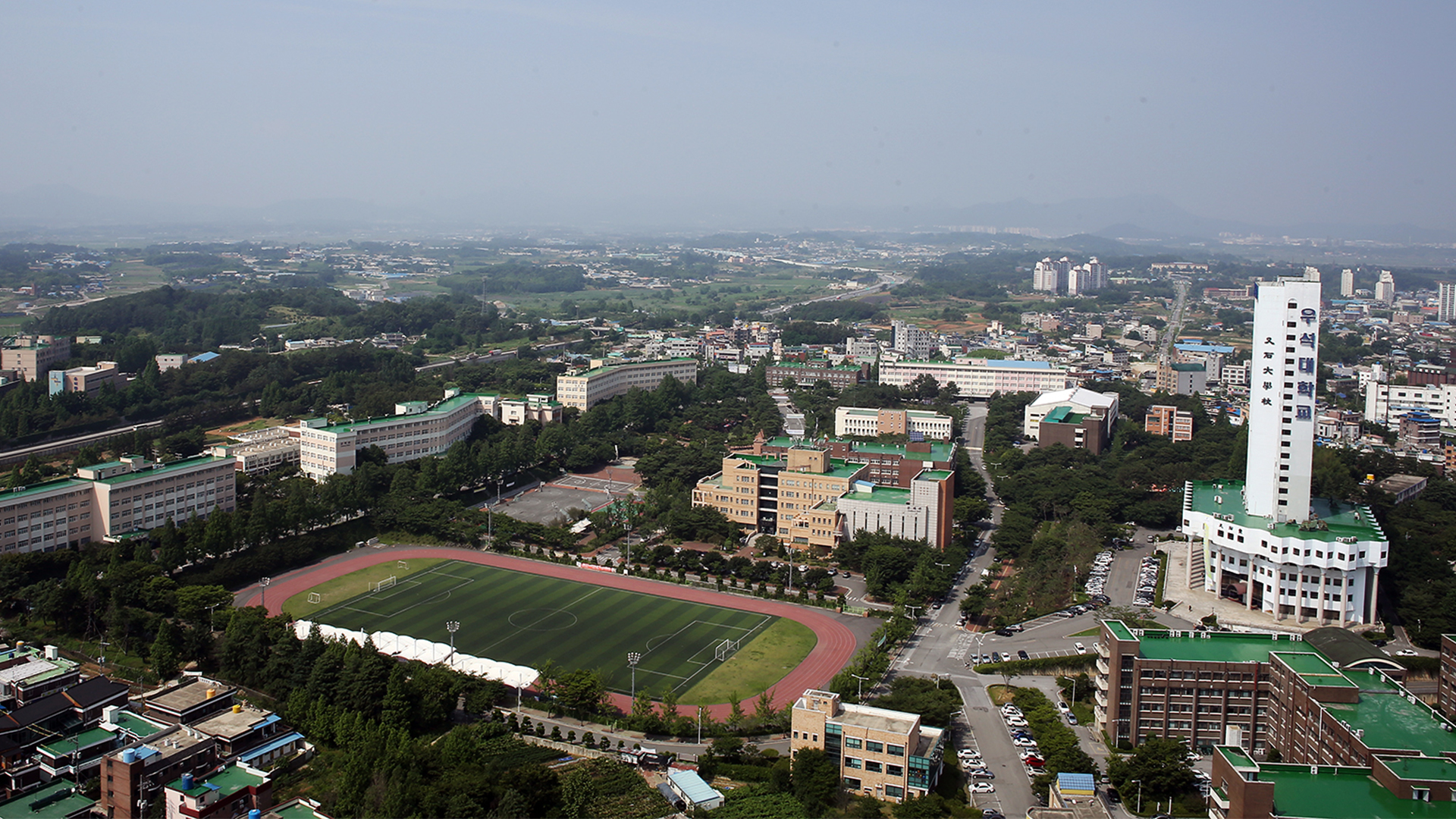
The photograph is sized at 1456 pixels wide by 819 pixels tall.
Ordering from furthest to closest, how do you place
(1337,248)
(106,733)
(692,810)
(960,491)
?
(1337,248)
(960,491)
(106,733)
(692,810)

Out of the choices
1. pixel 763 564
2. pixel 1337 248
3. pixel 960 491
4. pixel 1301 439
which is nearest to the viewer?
pixel 1301 439

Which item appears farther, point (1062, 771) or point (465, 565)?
point (465, 565)

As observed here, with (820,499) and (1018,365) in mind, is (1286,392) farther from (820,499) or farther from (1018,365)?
(1018,365)

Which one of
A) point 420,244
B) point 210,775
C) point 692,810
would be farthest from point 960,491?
point 420,244

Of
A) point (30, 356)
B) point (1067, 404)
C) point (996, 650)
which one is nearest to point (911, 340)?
point (1067, 404)

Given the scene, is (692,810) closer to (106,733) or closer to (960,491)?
(106,733)

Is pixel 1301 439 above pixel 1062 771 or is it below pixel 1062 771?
above

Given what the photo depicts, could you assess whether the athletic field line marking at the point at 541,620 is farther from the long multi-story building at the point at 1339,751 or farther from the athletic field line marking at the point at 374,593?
the long multi-story building at the point at 1339,751

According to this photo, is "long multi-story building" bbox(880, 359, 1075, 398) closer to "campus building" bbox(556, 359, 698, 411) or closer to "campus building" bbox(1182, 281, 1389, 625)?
"campus building" bbox(556, 359, 698, 411)

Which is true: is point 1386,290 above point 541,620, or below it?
above
